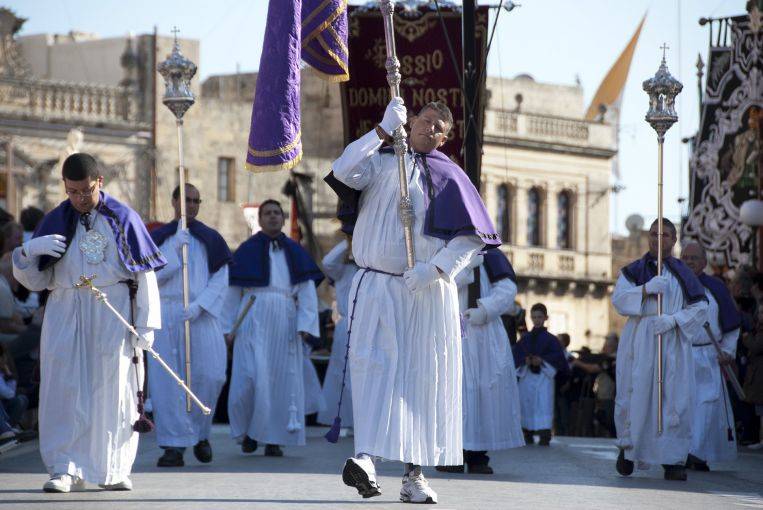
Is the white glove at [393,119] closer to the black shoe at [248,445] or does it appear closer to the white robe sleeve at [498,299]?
the white robe sleeve at [498,299]

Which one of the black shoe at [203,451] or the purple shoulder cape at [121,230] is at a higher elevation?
the purple shoulder cape at [121,230]

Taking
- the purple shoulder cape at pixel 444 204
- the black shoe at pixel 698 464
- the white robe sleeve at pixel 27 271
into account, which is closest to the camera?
the purple shoulder cape at pixel 444 204

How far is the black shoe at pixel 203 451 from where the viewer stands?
14.7 m

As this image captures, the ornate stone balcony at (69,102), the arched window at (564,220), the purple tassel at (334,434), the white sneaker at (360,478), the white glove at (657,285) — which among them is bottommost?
the white sneaker at (360,478)

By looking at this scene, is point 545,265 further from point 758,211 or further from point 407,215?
point 407,215

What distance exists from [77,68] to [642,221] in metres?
25.1

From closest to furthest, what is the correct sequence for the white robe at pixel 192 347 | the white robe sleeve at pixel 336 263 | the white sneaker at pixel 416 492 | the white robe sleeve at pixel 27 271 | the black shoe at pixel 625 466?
1. the white sneaker at pixel 416 492
2. the white robe sleeve at pixel 27 271
3. the white robe at pixel 192 347
4. the black shoe at pixel 625 466
5. the white robe sleeve at pixel 336 263

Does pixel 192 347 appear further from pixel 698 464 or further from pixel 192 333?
pixel 698 464

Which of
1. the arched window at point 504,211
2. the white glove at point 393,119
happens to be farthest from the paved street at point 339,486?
the arched window at point 504,211

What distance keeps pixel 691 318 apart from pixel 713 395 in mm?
1822

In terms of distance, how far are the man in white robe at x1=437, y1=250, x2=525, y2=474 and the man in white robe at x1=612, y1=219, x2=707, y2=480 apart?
2.90ft

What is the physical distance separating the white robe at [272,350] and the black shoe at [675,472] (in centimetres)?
352

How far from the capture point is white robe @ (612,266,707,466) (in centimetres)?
1465

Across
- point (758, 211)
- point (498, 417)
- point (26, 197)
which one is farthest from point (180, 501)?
point (26, 197)
